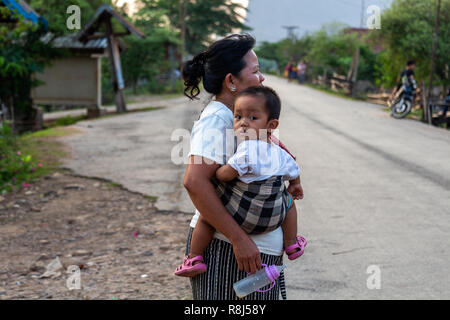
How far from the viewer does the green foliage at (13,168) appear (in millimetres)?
7520

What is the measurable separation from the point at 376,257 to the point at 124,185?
396 centimetres

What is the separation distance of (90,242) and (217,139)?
368cm

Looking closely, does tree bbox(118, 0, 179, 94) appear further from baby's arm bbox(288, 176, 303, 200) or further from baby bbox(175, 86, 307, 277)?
baby bbox(175, 86, 307, 277)

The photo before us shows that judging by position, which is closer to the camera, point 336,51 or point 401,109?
point 401,109

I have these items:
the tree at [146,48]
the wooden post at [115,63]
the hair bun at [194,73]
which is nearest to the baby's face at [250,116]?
the hair bun at [194,73]

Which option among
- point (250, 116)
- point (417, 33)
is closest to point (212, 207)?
point (250, 116)

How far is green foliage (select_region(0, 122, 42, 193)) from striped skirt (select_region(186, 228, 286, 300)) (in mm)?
5730

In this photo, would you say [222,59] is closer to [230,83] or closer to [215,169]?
[230,83]

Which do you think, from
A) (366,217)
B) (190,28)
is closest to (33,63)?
(366,217)

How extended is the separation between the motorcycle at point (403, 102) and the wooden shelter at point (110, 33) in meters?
8.41

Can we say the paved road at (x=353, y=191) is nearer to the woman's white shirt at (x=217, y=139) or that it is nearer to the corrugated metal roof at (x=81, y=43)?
the woman's white shirt at (x=217, y=139)

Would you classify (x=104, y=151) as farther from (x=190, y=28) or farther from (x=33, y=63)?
(x=190, y=28)

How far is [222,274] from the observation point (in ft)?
7.05

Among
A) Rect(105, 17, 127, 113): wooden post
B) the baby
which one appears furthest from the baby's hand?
Rect(105, 17, 127, 113): wooden post
